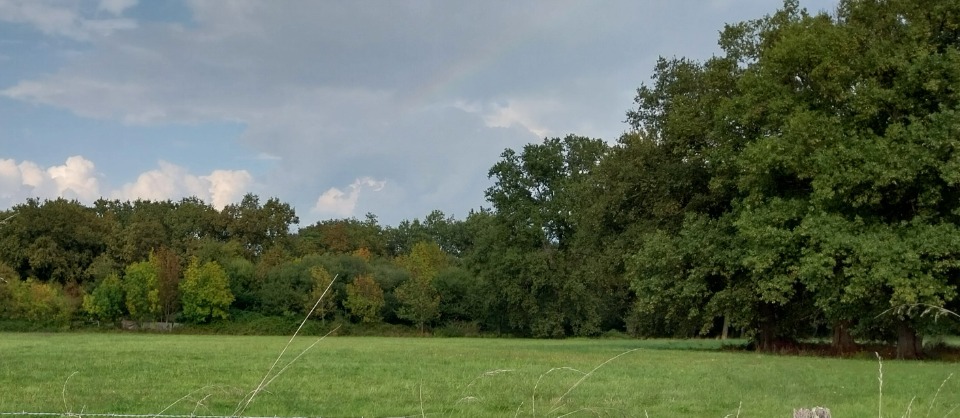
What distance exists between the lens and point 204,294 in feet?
247

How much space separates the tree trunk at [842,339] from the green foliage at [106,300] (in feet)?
196

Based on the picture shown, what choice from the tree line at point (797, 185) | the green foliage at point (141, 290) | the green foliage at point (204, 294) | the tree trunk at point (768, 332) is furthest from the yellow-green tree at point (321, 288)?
the tree trunk at point (768, 332)

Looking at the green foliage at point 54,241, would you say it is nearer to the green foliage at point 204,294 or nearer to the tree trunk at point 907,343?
the green foliage at point 204,294

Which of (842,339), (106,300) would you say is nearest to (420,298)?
(106,300)

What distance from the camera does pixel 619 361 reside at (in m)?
25.2

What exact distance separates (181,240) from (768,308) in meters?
69.5

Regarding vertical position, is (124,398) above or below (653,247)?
below

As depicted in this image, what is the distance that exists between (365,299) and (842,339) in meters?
48.8

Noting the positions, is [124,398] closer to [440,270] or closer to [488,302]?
[488,302]

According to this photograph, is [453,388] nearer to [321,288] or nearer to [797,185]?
[797,185]

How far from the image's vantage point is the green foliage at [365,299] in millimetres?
76438

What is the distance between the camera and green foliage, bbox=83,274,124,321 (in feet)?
241

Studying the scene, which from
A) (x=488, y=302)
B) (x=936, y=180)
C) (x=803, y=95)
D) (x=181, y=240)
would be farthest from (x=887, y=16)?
(x=181, y=240)

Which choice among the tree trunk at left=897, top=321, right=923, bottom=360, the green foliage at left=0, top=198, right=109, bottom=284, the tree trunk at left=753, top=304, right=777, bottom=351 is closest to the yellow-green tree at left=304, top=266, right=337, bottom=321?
the green foliage at left=0, top=198, right=109, bottom=284
